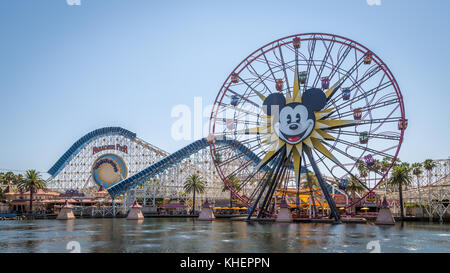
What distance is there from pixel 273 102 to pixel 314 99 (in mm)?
5122

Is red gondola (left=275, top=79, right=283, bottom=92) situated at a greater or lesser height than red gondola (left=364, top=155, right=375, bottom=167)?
greater

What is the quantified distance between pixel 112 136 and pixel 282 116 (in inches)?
2127

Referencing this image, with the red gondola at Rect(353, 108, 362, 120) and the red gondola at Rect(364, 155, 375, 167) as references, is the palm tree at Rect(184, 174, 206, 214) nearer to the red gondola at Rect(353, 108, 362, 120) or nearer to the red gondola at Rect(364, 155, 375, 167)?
the red gondola at Rect(353, 108, 362, 120)

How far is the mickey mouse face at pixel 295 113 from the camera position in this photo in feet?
156

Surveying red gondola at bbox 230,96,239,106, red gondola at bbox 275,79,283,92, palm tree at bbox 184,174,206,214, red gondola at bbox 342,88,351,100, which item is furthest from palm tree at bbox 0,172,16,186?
red gondola at bbox 342,88,351,100

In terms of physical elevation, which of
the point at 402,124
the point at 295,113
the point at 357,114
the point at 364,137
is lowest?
the point at 364,137

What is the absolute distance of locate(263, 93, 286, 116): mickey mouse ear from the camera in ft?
163

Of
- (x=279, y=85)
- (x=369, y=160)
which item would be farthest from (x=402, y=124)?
(x=279, y=85)

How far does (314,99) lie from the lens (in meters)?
47.8

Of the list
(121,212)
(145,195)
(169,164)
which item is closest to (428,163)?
(169,164)

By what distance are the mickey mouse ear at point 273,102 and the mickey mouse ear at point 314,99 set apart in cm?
276

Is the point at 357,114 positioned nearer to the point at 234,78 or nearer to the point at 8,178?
the point at 234,78
